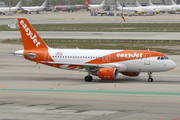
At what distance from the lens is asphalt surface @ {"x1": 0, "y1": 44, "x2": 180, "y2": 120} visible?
2500cm

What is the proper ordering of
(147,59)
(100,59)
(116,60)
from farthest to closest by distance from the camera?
1. (100,59)
2. (116,60)
3. (147,59)

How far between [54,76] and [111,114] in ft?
71.4

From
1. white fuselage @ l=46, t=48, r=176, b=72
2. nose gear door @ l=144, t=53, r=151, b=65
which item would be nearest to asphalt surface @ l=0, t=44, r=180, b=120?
white fuselage @ l=46, t=48, r=176, b=72

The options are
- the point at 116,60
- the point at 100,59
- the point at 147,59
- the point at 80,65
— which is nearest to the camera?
the point at 147,59

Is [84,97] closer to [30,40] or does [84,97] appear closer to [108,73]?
[108,73]

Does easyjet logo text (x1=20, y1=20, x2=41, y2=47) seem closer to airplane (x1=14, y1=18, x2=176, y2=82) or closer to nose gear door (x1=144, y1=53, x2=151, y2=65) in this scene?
airplane (x1=14, y1=18, x2=176, y2=82)

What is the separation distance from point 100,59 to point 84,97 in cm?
1097

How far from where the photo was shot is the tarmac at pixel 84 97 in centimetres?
2497

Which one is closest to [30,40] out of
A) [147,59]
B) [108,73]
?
[108,73]

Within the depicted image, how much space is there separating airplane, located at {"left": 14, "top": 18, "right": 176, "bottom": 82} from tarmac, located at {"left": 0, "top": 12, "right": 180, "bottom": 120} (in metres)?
1.49

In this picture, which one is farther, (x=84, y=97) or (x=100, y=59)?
(x=100, y=59)

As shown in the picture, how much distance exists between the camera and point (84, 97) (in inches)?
1232

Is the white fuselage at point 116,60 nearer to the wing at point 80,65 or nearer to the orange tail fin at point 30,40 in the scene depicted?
the wing at point 80,65

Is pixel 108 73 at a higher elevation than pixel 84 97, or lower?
higher
